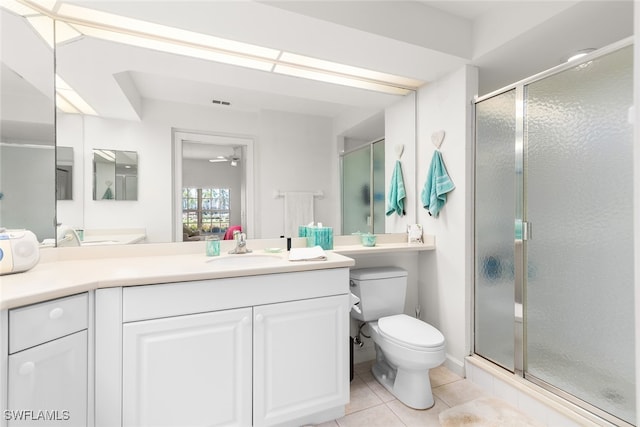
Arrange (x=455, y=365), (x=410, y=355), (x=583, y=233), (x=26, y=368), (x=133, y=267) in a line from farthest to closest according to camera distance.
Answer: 1. (x=455, y=365)
2. (x=410, y=355)
3. (x=583, y=233)
4. (x=133, y=267)
5. (x=26, y=368)

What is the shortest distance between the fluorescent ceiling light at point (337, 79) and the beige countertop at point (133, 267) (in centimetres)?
116

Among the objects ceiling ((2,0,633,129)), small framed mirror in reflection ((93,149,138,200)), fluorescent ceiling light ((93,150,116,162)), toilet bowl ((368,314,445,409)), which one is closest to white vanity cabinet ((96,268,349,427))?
toilet bowl ((368,314,445,409))

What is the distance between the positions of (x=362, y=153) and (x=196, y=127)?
1216mm

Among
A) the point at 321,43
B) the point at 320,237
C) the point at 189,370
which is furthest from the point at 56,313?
the point at 321,43

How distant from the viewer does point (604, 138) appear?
1338 mm

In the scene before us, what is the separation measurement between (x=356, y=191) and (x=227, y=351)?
1442 millimetres

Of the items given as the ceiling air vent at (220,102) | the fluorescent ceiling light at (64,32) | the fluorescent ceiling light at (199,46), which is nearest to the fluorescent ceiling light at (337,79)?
the fluorescent ceiling light at (199,46)

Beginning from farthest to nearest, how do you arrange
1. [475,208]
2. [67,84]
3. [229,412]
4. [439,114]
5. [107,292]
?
[439,114]
[475,208]
[67,84]
[229,412]
[107,292]

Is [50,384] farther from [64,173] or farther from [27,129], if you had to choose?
[27,129]

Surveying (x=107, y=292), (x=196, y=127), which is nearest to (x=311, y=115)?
(x=196, y=127)

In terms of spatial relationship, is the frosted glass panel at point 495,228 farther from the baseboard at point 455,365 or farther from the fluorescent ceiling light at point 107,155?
the fluorescent ceiling light at point 107,155

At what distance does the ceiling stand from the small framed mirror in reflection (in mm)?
226

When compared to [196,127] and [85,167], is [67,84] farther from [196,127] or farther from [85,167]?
[196,127]

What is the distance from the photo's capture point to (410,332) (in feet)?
5.44
